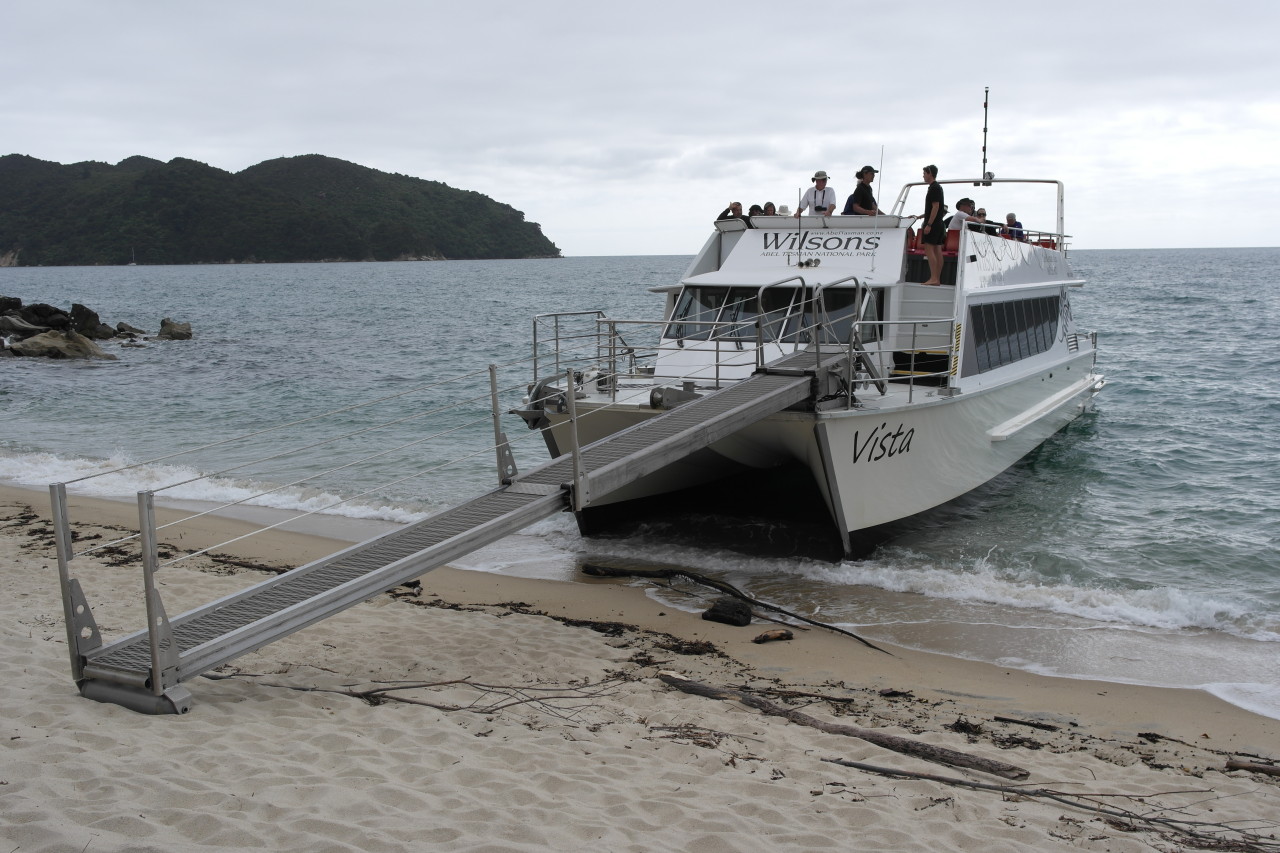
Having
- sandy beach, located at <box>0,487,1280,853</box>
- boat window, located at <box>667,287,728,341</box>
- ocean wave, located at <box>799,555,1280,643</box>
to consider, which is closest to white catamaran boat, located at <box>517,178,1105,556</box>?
boat window, located at <box>667,287,728,341</box>

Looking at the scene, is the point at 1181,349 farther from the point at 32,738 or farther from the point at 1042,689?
the point at 32,738

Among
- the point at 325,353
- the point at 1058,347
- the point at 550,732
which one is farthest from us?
the point at 325,353

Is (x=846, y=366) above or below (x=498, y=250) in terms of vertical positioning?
below

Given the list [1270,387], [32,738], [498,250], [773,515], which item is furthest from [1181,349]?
[498,250]

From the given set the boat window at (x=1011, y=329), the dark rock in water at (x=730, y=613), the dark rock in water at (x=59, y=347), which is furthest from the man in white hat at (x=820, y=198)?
the dark rock in water at (x=59, y=347)

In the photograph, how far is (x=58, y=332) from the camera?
34.1 m

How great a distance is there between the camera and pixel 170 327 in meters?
41.1

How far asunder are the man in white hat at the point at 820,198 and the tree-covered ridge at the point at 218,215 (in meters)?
155

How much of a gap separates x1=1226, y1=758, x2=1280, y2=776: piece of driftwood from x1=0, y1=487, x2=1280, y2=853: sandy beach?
0.04 m

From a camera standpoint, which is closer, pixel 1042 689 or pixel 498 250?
pixel 1042 689

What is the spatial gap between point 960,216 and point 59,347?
103ft

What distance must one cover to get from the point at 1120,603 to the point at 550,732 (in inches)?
249

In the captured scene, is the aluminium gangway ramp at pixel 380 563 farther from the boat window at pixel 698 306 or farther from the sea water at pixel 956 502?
the boat window at pixel 698 306

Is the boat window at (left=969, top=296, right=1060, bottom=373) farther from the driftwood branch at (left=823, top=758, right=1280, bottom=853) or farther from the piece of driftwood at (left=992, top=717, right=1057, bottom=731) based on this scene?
the driftwood branch at (left=823, top=758, right=1280, bottom=853)
